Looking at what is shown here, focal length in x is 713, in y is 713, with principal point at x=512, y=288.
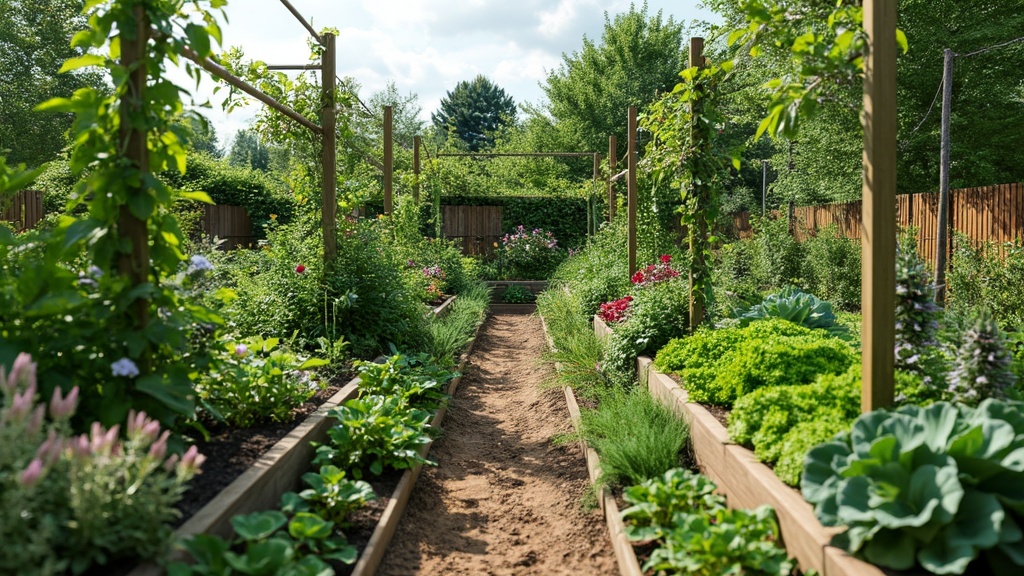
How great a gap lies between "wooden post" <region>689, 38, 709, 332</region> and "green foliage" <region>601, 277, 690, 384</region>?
23cm

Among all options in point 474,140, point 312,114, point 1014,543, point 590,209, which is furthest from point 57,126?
point 474,140

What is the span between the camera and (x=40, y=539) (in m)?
1.87

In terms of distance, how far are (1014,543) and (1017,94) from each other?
18753 mm

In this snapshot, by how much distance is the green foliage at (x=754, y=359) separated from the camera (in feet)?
13.1

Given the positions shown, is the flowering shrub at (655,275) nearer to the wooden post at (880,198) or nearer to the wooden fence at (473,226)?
the wooden post at (880,198)

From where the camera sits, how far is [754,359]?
4152 mm

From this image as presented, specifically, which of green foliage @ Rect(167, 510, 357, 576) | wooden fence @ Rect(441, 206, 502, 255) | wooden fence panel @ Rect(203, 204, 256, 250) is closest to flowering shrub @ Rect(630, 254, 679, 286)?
green foliage @ Rect(167, 510, 357, 576)

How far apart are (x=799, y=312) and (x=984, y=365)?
8.14ft

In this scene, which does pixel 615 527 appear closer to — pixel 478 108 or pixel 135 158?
pixel 135 158

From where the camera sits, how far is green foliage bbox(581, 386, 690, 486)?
3.84 metres

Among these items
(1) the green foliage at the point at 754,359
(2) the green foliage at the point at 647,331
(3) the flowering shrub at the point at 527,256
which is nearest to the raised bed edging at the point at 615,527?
(1) the green foliage at the point at 754,359

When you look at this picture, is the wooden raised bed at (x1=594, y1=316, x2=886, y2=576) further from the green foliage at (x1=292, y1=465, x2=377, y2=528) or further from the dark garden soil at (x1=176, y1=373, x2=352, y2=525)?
the dark garden soil at (x1=176, y1=373, x2=352, y2=525)

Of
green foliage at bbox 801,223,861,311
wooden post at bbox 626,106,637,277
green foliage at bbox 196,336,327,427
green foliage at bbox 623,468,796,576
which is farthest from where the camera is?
Answer: green foliage at bbox 801,223,861,311

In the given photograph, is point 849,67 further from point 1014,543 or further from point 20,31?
point 20,31
